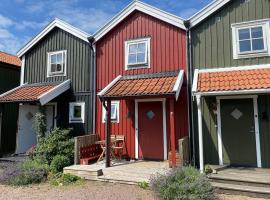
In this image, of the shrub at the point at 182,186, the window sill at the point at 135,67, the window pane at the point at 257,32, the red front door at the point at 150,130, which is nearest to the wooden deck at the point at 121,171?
the red front door at the point at 150,130

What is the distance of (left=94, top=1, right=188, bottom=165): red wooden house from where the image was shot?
10289 millimetres

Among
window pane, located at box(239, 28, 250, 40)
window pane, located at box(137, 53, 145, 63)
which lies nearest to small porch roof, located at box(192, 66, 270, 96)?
window pane, located at box(239, 28, 250, 40)

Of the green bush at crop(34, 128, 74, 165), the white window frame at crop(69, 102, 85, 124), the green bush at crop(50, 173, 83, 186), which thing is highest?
the white window frame at crop(69, 102, 85, 124)

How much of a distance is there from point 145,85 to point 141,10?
12.0 feet

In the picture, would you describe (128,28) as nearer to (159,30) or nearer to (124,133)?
(159,30)

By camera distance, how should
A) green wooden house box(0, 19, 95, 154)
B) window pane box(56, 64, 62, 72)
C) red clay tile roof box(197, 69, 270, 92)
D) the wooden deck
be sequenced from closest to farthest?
red clay tile roof box(197, 69, 270, 92) → the wooden deck → green wooden house box(0, 19, 95, 154) → window pane box(56, 64, 62, 72)

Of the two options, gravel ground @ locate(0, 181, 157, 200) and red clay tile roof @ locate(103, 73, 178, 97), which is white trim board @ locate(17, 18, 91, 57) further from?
gravel ground @ locate(0, 181, 157, 200)

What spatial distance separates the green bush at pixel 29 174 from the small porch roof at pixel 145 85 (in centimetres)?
338

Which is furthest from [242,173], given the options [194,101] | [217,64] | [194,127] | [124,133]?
[124,133]

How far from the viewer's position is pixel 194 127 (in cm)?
995

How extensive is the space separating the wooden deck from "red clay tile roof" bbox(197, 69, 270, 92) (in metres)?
3.12

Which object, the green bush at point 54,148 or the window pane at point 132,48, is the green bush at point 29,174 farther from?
the window pane at point 132,48

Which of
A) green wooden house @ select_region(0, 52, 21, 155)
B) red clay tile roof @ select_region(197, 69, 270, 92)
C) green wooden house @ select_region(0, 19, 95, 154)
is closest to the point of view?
red clay tile roof @ select_region(197, 69, 270, 92)

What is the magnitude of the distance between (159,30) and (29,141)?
327 inches
